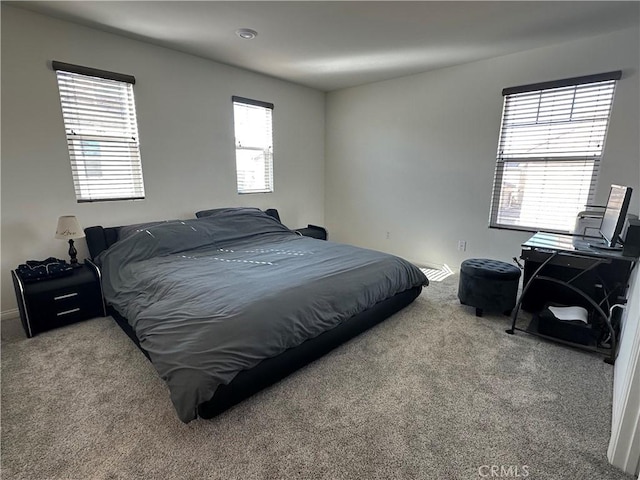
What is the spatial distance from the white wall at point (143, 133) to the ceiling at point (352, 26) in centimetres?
19

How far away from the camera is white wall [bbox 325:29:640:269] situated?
10.0ft

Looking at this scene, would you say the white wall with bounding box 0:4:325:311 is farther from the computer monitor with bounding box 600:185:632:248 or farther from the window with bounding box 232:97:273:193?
the computer monitor with bounding box 600:185:632:248

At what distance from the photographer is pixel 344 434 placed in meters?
1.63

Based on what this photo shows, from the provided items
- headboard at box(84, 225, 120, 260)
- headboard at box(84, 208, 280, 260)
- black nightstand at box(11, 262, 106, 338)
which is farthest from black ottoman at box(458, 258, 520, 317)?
headboard at box(84, 225, 120, 260)

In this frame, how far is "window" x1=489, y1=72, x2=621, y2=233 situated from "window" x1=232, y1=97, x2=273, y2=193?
9.59ft

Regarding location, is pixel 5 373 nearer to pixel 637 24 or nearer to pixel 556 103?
pixel 556 103

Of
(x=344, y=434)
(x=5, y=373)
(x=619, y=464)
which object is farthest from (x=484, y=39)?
(x=5, y=373)

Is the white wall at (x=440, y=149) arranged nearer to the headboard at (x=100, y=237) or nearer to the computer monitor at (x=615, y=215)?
the computer monitor at (x=615, y=215)

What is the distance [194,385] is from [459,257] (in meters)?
3.60

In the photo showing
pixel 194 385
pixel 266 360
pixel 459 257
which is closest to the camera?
pixel 194 385

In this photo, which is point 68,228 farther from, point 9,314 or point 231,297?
point 231,297

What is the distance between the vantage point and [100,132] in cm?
314

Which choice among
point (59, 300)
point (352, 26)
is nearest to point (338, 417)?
point (59, 300)

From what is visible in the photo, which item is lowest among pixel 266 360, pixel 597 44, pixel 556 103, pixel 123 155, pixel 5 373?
pixel 5 373
